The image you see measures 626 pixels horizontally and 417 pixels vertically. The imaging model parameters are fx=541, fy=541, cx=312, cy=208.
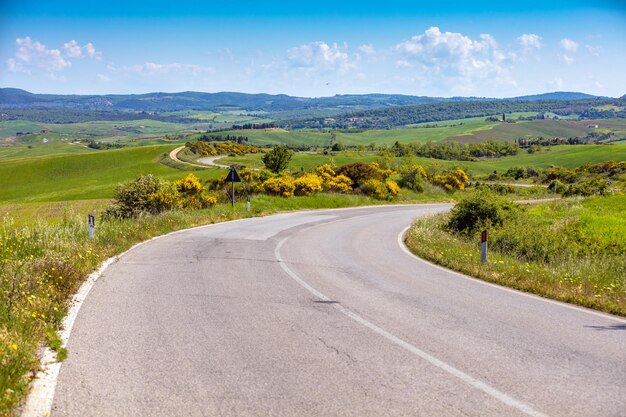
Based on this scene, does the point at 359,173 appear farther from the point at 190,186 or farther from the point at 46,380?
the point at 46,380

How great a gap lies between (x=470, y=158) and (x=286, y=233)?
328ft

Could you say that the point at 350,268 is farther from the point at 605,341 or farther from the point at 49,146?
the point at 49,146

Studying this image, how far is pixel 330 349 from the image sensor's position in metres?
6.32

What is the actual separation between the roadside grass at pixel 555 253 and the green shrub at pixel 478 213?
2.08ft

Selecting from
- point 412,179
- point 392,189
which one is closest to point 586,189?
point 412,179

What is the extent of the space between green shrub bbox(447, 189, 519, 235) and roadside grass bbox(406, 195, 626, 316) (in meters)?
0.63

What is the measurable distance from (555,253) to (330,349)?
11.5 metres

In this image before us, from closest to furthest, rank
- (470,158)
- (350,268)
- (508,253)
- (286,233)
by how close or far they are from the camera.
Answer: (350,268) < (508,253) < (286,233) < (470,158)

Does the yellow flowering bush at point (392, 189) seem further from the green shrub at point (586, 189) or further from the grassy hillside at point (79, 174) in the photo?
the grassy hillside at point (79, 174)

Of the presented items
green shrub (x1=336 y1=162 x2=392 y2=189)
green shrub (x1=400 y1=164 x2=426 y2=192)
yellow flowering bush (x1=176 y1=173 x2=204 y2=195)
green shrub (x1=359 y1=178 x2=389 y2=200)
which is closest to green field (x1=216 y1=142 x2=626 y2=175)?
green shrub (x1=400 y1=164 x2=426 y2=192)

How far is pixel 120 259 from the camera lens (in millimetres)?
13508

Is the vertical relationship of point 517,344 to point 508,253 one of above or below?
above

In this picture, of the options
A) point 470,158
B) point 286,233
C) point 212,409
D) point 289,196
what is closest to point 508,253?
point 286,233

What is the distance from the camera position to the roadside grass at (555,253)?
32.1ft
